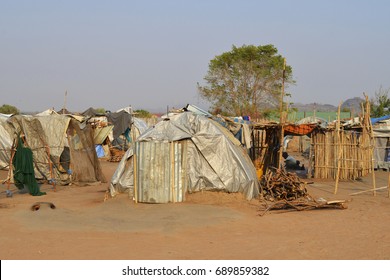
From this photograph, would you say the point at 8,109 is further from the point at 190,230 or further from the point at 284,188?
the point at 190,230

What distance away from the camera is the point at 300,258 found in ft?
24.4

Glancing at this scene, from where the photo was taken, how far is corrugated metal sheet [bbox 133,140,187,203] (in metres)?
12.0

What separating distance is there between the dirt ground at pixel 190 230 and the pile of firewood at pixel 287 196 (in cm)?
22

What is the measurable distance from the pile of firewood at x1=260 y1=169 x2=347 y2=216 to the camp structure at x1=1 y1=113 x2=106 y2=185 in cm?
643

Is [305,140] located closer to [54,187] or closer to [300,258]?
[54,187]

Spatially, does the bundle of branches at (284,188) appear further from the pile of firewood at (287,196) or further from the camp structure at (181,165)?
the camp structure at (181,165)

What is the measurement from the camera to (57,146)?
53.3 ft

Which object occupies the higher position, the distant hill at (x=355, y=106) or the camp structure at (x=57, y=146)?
the distant hill at (x=355, y=106)

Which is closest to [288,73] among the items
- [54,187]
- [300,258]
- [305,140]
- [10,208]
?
[305,140]

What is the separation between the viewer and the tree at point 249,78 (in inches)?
1506

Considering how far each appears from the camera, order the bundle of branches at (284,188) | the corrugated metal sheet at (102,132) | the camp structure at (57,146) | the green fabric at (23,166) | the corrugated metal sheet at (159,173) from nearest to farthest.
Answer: the corrugated metal sheet at (159,173) < the bundle of branches at (284,188) < the green fabric at (23,166) < the camp structure at (57,146) < the corrugated metal sheet at (102,132)

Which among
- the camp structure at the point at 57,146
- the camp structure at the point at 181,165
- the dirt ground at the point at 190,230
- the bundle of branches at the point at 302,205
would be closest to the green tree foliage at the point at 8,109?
the camp structure at the point at 57,146

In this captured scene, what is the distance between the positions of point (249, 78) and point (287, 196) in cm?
2665

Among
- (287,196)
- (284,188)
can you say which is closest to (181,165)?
(284,188)
